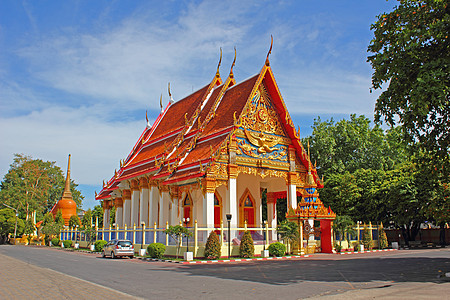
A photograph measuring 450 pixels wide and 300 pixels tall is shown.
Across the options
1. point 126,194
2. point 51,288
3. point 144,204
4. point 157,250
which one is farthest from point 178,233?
point 126,194

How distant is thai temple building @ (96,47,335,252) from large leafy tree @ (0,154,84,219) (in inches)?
1399

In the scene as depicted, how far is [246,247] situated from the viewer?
1941cm

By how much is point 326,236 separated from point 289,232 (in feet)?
12.1

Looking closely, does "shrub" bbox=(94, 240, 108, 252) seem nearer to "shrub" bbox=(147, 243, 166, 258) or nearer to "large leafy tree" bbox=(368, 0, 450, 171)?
"shrub" bbox=(147, 243, 166, 258)

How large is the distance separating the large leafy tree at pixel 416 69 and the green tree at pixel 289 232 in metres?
8.63

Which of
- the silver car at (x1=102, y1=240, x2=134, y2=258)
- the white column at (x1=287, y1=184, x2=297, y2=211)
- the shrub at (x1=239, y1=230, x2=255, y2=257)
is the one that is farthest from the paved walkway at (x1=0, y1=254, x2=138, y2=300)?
the white column at (x1=287, y1=184, x2=297, y2=211)

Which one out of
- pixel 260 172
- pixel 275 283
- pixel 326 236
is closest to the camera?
pixel 275 283

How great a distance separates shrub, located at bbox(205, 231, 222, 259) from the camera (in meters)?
18.6

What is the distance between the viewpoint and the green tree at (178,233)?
1941 centimetres

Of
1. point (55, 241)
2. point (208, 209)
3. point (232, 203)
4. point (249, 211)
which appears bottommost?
point (55, 241)

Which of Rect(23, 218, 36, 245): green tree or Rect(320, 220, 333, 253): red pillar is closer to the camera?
Rect(320, 220, 333, 253): red pillar

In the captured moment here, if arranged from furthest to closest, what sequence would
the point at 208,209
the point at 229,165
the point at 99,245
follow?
the point at 99,245 → the point at 229,165 → the point at 208,209

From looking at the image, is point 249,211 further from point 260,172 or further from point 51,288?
point 51,288

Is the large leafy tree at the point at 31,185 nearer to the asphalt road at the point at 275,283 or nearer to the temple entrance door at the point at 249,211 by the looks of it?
the temple entrance door at the point at 249,211
